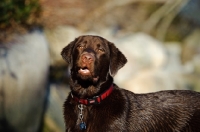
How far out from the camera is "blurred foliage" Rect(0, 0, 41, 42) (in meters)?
8.61

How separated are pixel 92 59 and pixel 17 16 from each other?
422 cm

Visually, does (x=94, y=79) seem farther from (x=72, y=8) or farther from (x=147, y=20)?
(x=147, y=20)

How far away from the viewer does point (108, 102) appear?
5.21 metres

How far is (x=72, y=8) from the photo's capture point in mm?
11344

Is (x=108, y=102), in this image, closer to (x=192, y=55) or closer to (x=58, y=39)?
(x=58, y=39)

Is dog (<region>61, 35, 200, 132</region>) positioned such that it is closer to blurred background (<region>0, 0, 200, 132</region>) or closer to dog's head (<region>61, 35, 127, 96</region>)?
dog's head (<region>61, 35, 127, 96</region>)

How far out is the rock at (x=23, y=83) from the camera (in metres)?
7.55

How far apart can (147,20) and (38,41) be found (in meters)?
4.44

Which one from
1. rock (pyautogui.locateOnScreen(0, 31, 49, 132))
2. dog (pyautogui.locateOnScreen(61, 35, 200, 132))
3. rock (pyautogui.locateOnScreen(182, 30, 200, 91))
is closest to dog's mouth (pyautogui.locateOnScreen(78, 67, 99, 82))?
dog (pyautogui.locateOnScreen(61, 35, 200, 132))

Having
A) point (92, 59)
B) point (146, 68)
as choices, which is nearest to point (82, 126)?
point (92, 59)

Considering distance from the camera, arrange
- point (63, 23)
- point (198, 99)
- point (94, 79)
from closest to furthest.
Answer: point (94, 79), point (198, 99), point (63, 23)

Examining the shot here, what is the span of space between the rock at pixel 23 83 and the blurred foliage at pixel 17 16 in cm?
41

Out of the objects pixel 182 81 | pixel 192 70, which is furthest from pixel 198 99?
pixel 192 70

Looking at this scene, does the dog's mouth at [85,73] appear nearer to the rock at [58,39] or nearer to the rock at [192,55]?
the rock at [58,39]
